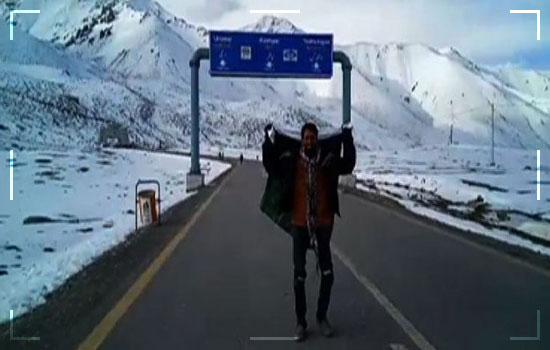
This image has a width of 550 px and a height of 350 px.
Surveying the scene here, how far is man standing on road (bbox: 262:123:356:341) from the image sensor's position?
6523 mm

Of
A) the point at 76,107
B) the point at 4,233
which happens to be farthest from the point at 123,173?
the point at 76,107

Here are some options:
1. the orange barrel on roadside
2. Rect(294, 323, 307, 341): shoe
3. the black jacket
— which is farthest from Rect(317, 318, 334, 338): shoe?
the orange barrel on roadside

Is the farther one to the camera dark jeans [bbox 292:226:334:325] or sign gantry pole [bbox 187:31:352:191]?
sign gantry pole [bbox 187:31:352:191]

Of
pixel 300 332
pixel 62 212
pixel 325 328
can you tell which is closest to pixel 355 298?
pixel 325 328

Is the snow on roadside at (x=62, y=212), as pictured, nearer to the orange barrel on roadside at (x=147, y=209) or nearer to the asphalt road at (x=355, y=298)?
the orange barrel on roadside at (x=147, y=209)

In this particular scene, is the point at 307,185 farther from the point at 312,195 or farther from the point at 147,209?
the point at 147,209

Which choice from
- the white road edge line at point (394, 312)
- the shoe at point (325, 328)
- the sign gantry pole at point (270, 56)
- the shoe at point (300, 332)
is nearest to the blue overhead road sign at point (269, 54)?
the sign gantry pole at point (270, 56)

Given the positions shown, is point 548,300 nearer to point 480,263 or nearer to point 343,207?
point 480,263

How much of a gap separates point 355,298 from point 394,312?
2.80 feet

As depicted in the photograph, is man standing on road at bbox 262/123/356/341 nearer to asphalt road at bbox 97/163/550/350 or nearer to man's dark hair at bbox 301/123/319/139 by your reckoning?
man's dark hair at bbox 301/123/319/139

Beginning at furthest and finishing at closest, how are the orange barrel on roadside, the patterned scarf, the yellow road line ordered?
the orange barrel on roadside < the yellow road line < the patterned scarf

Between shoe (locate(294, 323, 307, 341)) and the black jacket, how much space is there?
0.85 m

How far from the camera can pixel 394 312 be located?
306 inches

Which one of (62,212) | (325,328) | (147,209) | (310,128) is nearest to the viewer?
(310,128)
